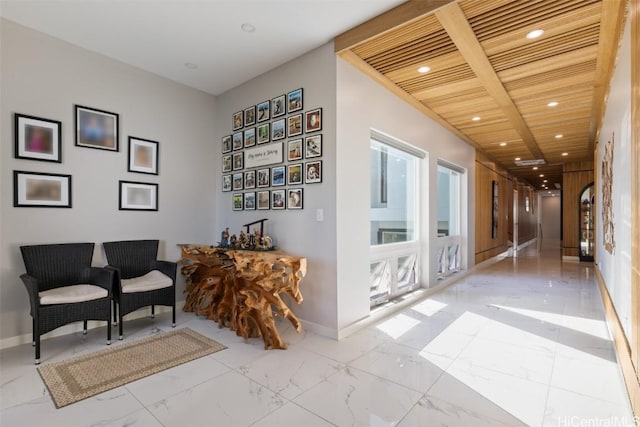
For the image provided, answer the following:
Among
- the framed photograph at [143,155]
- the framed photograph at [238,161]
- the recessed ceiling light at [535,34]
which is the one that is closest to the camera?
the recessed ceiling light at [535,34]

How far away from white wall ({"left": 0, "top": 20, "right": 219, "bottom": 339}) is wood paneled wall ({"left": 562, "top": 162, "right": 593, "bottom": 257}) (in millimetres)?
10321

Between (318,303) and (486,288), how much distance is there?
11.9 feet

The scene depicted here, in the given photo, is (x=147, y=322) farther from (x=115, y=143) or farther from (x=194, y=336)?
(x=115, y=143)

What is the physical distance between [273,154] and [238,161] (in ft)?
2.56

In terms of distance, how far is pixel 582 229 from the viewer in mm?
9141

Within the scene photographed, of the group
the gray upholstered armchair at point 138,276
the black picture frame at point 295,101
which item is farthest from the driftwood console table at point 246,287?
the black picture frame at point 295,101

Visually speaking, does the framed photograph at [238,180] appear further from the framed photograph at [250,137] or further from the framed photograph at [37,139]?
the framed photograph at [37,139]

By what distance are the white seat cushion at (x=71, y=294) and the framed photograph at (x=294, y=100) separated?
Answer: 9.08 feet

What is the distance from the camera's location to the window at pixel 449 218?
19.8 ft

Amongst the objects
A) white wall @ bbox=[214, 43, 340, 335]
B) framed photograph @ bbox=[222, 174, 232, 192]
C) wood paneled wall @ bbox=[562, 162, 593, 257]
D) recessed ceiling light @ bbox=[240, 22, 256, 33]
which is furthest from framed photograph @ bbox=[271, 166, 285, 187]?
wood paneled wall @ bbox=[562, 162, 593, 257]

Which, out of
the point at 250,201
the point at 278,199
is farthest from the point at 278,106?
the point at 250,201

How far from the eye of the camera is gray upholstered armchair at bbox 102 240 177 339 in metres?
3.33

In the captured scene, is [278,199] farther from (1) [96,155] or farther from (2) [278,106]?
(1) [96,155]

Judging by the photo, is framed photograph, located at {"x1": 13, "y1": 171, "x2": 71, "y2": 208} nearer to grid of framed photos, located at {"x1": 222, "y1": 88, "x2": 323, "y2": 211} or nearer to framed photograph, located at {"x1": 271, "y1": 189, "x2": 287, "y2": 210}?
grid of framed photos, located at {"x1": 222, "y1": 88, "x2": 323, "y2": 211}
